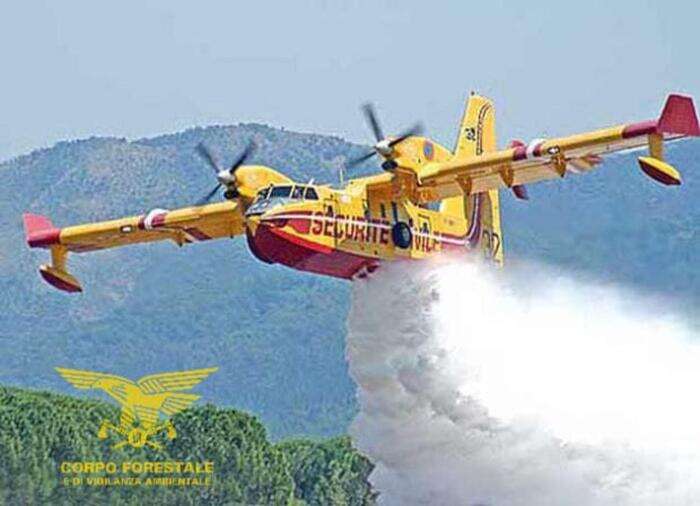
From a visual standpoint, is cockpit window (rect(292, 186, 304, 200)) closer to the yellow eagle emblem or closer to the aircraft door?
the aircraft door

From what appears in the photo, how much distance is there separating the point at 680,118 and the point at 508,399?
21.4 feet

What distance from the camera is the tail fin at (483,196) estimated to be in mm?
42031

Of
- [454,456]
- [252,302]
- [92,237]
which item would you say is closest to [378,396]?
[454,456]

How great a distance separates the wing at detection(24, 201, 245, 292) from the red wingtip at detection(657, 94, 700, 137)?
8426mm

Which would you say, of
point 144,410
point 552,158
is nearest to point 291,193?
point 552,158

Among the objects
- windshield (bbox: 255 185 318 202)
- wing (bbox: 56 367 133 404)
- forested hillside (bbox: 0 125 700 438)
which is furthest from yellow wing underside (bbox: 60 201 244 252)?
forested hillside (bbox: 0 125 700 438)

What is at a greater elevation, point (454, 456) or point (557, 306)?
point (557, 306)

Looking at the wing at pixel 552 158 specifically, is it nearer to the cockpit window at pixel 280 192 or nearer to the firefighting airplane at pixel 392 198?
the firefighting airplane at pixel 392 198

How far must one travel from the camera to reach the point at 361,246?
38.4 metres

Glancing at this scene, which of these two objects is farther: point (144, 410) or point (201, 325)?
point (201, 325)

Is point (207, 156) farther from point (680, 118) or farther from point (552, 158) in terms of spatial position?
point (680, 118)

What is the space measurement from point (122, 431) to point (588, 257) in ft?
96.5

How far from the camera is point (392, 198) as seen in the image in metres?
39.2

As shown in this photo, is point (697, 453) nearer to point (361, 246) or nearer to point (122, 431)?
point (361, 246)
